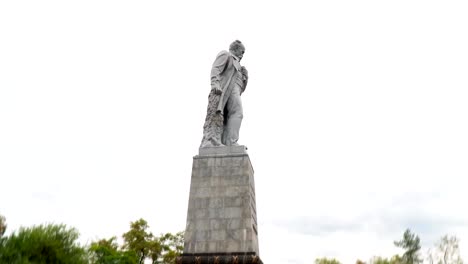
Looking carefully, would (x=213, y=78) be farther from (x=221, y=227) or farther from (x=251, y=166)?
(x=221, y=227)

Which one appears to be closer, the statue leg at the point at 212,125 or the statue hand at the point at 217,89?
the statue leg at the point at 212,125

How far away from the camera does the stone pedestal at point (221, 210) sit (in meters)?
11.6

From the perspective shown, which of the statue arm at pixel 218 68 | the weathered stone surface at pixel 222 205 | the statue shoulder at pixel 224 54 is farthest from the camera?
the statue shoulder at pixel 224 54

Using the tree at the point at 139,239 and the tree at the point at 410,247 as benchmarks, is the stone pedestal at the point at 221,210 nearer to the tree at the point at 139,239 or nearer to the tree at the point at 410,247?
the tree at the point at 139,239

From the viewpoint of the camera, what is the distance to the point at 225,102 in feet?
45.4

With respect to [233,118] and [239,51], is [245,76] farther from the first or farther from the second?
[233,118]

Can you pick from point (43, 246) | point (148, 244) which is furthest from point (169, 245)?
point (43, 246)

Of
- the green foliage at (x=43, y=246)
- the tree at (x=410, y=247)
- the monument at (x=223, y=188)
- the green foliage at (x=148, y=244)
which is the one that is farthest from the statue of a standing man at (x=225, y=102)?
the tree at (x=410, y=247)

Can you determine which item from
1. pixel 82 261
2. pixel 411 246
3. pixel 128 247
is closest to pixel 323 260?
pixel 411 246

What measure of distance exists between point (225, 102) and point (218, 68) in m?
1.06

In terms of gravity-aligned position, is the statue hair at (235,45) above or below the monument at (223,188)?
above

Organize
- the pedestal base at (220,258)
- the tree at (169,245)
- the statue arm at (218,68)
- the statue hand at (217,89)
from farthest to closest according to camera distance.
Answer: the tree at (169,245)
the statue arm at (218,68)
the statue hand at (217,89)
the pedestal base at (220,258)

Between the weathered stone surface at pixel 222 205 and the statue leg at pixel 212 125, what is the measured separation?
26cm

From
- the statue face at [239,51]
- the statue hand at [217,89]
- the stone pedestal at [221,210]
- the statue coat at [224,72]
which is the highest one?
the statue face at [239,51]
